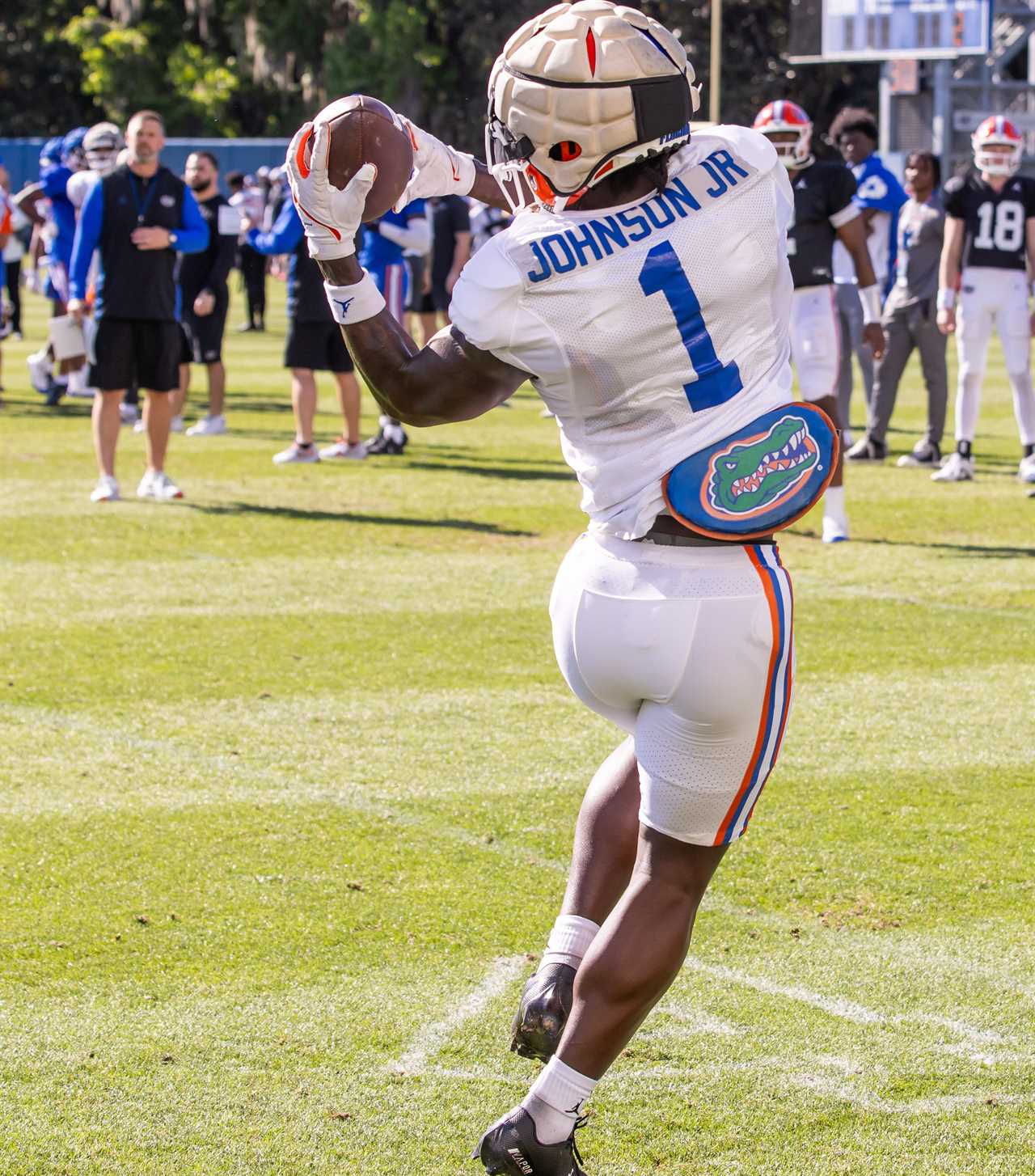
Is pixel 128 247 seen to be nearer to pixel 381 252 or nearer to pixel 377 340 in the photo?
pixel 381 252

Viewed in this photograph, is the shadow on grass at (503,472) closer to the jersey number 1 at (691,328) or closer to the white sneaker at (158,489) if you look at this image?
the white sneaker at (158,489)

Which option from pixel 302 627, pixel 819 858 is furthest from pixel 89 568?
pixel 819 858

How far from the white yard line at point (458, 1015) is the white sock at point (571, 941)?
0.40 meters

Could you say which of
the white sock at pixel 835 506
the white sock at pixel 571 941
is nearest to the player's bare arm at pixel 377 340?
the white sock at pixel 571 941

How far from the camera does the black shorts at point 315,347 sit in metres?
12.6

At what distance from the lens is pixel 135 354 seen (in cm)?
1084

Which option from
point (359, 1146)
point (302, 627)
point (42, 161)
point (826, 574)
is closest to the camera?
point (359, 1146)

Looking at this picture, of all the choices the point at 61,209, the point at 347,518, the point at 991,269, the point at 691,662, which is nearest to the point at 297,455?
the point at 347,518

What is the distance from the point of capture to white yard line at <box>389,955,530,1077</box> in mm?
3783

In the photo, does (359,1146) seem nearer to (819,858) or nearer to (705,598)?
(705,598)

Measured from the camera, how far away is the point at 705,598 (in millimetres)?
3150

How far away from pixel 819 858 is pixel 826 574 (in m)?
4.30

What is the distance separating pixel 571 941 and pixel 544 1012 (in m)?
0.16

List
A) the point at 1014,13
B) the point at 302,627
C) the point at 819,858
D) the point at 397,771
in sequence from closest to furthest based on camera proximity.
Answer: the point at 819,858
the point at 397,771
the point at 302,627
the point at 1014,13
